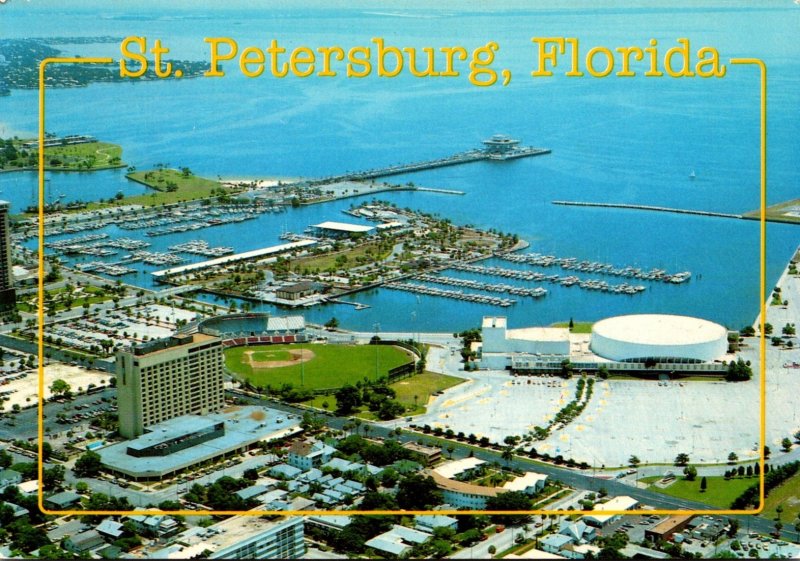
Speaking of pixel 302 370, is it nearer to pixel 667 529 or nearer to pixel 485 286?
→ pixel 485 286

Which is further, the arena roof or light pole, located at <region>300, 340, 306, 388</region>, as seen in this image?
the arena roof

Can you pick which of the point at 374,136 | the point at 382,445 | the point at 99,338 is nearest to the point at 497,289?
the point at 99,338

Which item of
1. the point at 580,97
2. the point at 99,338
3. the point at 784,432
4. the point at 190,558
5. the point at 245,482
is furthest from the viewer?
the point at 580,97

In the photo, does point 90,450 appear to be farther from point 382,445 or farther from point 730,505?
point 730,505

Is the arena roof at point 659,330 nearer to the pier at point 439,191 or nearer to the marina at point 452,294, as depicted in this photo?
the marina at point 452,294

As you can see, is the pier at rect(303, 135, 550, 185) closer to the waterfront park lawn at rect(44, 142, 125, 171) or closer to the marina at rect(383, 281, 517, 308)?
the waterfront park lawn at rect(44, 142, 125, 171)

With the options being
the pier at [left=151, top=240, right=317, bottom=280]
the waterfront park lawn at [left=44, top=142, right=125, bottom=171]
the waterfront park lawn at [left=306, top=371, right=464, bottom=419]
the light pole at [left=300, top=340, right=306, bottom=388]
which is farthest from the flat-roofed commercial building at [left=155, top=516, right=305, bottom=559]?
the waterfront park lawn at [left=44, top=142, right=125, bottom=171]
